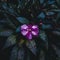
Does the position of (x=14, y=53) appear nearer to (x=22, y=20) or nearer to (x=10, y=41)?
(x=10, y=41)

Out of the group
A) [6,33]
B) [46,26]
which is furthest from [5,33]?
[46,26]

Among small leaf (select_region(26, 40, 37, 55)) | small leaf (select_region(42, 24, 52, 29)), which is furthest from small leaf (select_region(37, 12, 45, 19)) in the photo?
small leaf (select_region(26, 40, 37, 55))

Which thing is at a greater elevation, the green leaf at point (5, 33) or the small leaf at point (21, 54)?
the green leaf at point (5, 33)

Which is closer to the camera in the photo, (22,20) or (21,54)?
(21,54)

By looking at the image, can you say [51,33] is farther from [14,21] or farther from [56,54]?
[14,21]

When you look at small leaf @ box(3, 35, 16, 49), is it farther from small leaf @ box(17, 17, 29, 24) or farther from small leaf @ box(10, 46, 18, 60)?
small leaf @ box(17, 17, 29, 24)

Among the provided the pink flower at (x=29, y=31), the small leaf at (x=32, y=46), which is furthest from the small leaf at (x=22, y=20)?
the small leaf at (x=32, y=46)

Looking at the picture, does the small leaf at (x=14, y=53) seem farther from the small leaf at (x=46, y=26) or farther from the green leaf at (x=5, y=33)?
the small leaf at (x=46, y=26)

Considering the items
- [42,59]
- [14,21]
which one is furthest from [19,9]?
[42,59]

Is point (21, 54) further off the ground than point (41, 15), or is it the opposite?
point (41, 15)
